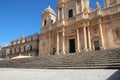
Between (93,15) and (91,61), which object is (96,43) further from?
(91,61)

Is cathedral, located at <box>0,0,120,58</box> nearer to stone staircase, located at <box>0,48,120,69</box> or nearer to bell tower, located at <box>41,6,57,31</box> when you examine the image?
bell tower, located at <box>41,6,57,31</box>

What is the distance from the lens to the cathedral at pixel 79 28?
19.3 metres

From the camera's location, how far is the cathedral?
19.3 m

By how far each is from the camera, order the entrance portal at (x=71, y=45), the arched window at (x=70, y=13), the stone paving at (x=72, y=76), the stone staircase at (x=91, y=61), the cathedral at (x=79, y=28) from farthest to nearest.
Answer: the arched window at (x=70, y=13) → the entrance portal at (x=71, y=45) → the cathedral at (x=79, y=28) → the stone staircase at (x=91, y=61) → the stone paving at (x=72, y=76)

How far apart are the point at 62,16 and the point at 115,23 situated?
1041 cm

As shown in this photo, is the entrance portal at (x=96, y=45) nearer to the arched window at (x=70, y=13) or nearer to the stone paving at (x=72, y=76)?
the arched window at (x=70, y=13)

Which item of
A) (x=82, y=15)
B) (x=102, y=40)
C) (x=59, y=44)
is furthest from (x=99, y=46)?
(x=59, y=44)

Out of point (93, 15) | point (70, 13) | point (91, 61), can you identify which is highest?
point (70, 13)

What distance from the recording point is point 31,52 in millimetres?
33344

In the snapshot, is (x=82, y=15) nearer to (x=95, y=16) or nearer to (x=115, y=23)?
(x=95, y=16)

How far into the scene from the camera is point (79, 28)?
22.3m

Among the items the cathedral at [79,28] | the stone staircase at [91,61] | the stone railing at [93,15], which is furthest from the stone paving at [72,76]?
the stone railing at [93,15]

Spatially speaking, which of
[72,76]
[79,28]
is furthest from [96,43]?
[72,76]

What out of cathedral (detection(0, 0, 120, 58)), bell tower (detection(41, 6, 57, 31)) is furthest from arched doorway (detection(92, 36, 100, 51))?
bell tower (detection(41, 6, 57, 31))
